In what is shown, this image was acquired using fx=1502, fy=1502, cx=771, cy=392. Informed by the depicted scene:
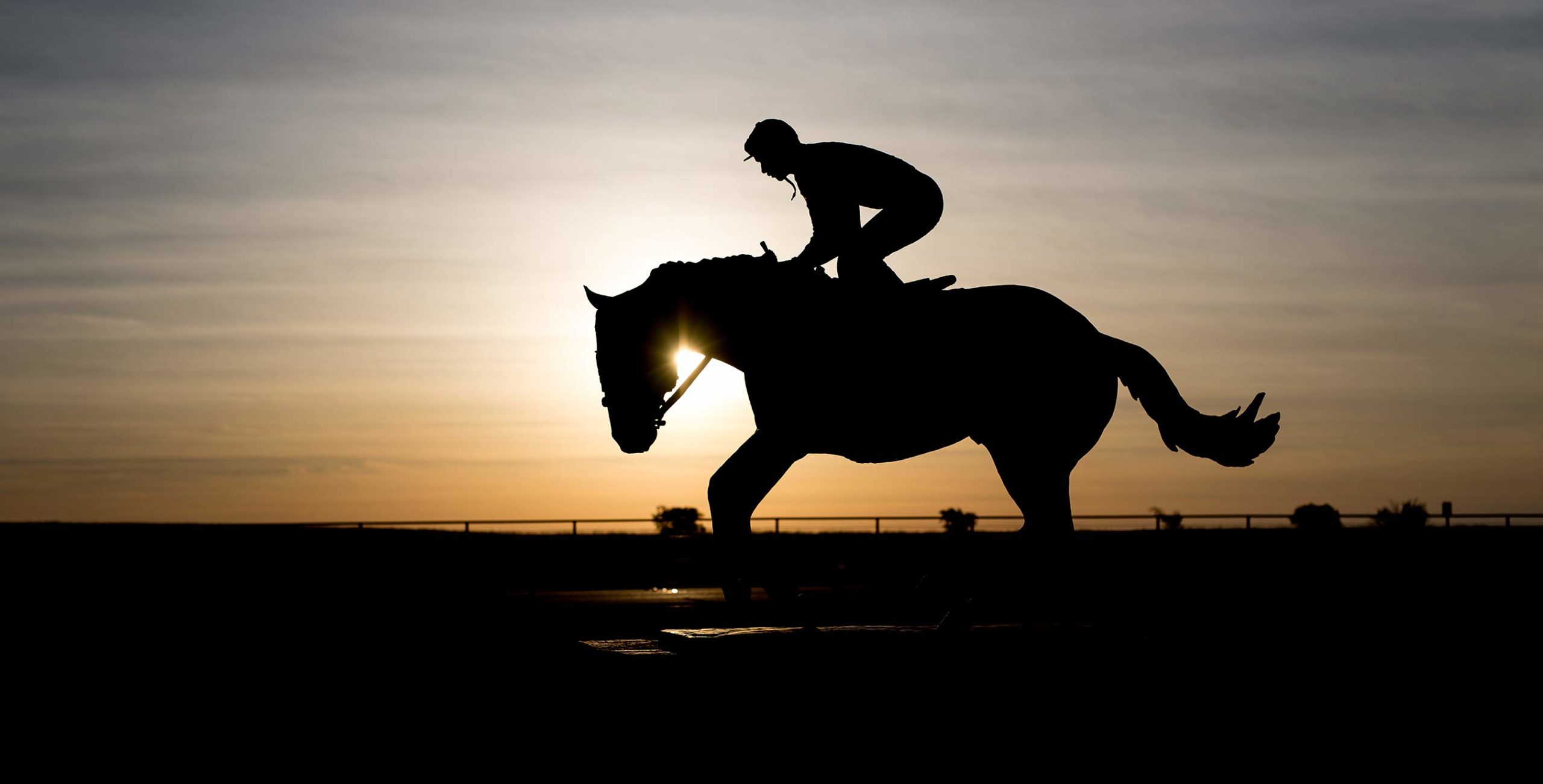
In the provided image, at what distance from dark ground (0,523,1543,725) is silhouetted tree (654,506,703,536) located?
5.60 ft

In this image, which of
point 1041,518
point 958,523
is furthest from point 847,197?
point 958,523

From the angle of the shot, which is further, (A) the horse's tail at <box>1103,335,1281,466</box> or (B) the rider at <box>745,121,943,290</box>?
(A) the horse's tail at <box>1103,335,1281,466</box>

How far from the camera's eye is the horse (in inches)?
370

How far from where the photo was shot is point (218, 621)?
1748 cm

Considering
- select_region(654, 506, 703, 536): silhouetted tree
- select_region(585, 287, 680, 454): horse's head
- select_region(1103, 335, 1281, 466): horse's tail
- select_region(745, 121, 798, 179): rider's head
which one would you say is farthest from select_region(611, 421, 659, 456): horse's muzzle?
select_region(654, 506, 703, 536): silhouetted tree

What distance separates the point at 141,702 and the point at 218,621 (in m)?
7.22

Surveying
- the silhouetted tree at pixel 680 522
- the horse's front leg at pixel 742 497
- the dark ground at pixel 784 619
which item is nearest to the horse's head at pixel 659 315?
the horse's front leg at pixel 742 497

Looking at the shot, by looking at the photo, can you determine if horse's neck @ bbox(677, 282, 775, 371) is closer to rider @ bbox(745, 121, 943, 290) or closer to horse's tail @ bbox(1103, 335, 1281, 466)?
rider @ bbox(745, 121, 943, 290)

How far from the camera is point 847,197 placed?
9.80 m

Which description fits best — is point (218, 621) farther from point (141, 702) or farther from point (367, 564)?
point (367, 564)

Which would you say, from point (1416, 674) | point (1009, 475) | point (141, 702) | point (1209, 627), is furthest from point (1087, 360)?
point (141, 702)

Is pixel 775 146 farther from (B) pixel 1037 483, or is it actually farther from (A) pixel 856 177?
(B) pixel 1037 483

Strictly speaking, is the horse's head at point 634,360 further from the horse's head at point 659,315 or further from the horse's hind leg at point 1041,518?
the horse's hind leg at point 1041,518

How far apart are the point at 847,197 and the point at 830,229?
0.24 m
